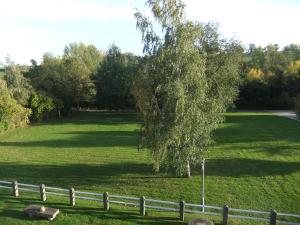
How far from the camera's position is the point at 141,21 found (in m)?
18.1

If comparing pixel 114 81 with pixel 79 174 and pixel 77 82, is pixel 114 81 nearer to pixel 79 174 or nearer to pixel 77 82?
pixel 77 82

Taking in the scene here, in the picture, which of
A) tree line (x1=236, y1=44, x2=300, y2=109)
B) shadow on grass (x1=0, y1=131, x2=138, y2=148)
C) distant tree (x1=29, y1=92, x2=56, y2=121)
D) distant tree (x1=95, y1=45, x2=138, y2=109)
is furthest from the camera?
tree line (x1=236, y1=44, x2=300, y2=109)

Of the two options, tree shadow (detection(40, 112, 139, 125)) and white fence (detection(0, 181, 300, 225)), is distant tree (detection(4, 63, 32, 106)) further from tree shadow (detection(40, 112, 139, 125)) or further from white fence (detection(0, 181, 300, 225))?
white fence (detection(0, 181, 300, 225))

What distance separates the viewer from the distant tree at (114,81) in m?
52.6

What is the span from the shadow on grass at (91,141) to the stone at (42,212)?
1680 centimetres

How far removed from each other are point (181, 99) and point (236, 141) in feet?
55.9

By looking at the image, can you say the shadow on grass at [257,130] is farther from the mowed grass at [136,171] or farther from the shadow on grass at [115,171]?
the shadow on grass at [115,171]

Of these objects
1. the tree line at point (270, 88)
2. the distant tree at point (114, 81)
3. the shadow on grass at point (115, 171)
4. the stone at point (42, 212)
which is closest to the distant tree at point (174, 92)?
the shadow on grass at point (115, 171)

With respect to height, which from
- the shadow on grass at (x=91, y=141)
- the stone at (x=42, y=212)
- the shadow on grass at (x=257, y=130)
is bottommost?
the stone at (x=42, y=212)

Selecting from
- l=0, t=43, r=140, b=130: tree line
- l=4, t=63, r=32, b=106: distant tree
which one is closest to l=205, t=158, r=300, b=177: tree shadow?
l=0, t=43, r=140, b=130: tree line

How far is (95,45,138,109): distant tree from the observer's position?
173ft

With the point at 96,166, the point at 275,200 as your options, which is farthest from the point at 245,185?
the point at 96,166

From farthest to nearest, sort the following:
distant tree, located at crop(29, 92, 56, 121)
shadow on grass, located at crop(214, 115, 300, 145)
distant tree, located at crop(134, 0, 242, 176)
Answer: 1. distant tree, located at crop(29, 92, 56, 121)
2. shadow on grass, located at crop(214, 115, 300, 145)
3. distant tree, located at crop(134, 0, 242, 176)

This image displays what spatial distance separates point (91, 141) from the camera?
1355 inches
